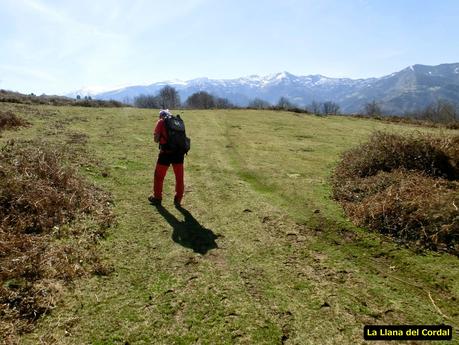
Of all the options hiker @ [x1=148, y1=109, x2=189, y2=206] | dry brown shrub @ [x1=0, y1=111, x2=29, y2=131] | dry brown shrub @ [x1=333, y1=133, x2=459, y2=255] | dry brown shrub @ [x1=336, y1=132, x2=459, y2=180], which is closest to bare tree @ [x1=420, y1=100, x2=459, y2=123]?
dry brown shrub @ [x1=336, y1=132, x2=459, y2=180]

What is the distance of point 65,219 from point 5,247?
6.07 feet

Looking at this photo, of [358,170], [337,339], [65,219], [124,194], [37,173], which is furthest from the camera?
[358,170]

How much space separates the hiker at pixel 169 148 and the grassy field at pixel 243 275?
1.41 ft

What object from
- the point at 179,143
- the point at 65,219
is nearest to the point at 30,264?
the point at 65,219

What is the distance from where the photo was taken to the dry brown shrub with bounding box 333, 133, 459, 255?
8445mm

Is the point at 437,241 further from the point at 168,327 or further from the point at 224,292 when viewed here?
the point at 168,327

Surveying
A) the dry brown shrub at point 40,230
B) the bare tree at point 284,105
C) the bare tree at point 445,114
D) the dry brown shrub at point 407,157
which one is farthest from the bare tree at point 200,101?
the dry brown shrub at point 40,230

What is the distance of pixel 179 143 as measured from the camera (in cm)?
1072

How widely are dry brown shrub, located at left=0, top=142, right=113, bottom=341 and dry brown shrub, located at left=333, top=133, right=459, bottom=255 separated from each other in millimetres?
6699

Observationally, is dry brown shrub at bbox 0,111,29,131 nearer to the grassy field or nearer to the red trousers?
the grassy field

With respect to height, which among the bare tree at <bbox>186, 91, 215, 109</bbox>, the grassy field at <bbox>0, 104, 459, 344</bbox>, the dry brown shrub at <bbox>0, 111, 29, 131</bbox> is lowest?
the grassy field at <bbox>0, 104, 459, 344</bbox>

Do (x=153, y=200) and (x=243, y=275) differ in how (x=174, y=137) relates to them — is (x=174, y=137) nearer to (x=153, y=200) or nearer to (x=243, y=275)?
(x=153, y=200)

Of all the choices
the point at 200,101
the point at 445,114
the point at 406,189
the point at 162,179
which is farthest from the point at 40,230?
the point at 200,101

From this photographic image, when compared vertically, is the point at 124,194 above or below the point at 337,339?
above
